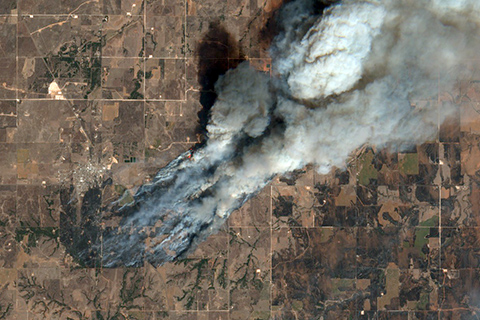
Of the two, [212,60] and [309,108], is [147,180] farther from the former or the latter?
[309,108]

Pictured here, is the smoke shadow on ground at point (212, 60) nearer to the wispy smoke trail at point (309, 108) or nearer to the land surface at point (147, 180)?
the land surface at point (147, 180)

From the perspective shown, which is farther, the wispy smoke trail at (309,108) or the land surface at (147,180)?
the land surface at (147,180)

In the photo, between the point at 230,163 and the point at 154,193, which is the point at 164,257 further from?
the point at 230,163

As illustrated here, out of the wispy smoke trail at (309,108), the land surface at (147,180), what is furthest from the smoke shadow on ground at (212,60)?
the wispy smoke trail at (309,108)

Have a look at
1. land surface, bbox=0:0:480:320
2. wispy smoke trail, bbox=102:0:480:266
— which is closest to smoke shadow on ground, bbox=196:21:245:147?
land surface, bbox=0:0:480:320

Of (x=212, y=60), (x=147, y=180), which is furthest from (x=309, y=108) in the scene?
(x=147, y=180)

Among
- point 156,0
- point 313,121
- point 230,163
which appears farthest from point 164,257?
point 156,0

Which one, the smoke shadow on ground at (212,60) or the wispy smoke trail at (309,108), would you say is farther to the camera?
the smoke shadow on ground at (212,60)
